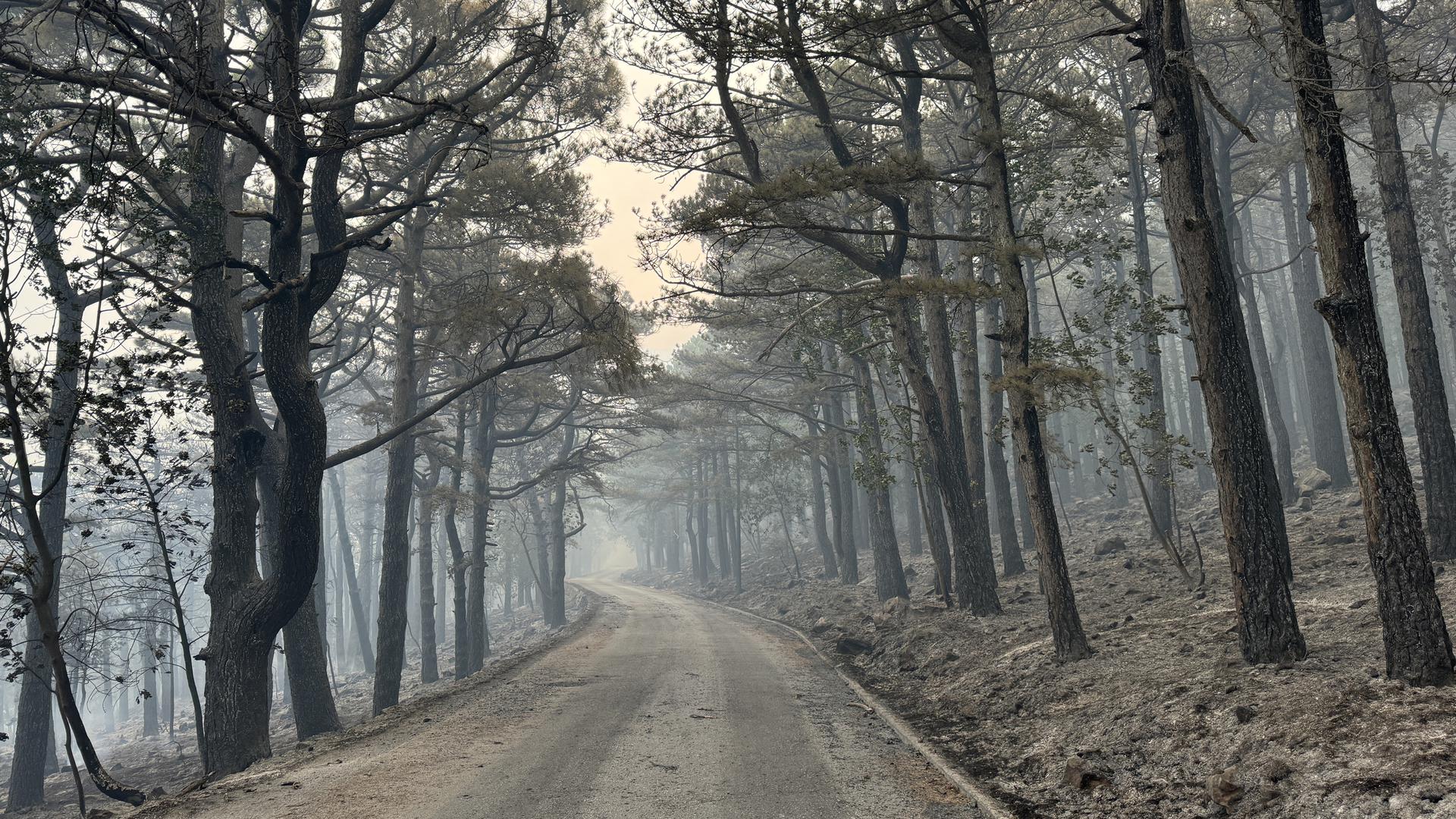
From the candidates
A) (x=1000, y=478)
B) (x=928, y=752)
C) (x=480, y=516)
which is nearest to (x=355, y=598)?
(x=480, y=516)

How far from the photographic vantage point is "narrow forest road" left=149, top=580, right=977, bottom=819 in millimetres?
6008

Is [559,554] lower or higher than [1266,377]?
lower

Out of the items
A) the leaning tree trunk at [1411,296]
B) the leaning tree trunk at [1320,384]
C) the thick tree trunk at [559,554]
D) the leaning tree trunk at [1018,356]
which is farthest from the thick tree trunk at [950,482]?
the thick tree trunk at [559,554]

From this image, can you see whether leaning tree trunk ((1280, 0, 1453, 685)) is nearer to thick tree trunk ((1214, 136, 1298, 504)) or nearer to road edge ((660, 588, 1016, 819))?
road edge ((660, 588, 1016, 819))

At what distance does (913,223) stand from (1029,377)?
7805 millimetres

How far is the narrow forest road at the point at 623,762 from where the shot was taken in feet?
A: 19.7

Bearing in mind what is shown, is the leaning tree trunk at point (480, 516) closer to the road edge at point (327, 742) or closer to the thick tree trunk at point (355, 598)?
the road edge at point (327, 742)

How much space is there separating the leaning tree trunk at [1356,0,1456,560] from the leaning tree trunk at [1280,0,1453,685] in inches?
235

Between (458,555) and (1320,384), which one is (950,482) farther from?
(458,555)

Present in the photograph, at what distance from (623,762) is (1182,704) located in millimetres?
4678

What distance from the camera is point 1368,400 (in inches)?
231

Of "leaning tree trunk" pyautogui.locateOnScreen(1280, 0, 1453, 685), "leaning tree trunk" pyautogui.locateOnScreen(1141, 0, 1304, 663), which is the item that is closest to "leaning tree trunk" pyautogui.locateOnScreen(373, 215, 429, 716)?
"leaning tree trunk" pyautogui.locateOnScreen(1141, 0, 1304, 663)

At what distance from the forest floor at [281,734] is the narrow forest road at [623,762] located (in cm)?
114

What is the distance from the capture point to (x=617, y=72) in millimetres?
15656
